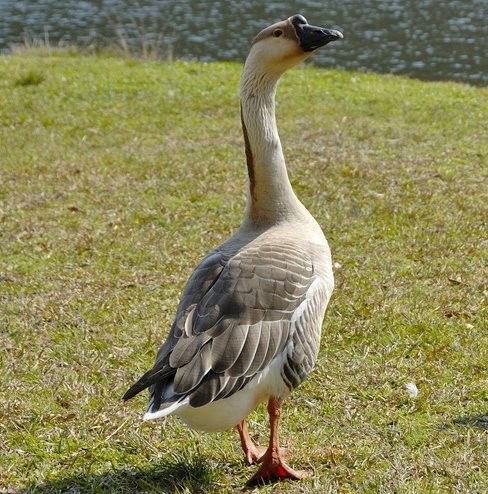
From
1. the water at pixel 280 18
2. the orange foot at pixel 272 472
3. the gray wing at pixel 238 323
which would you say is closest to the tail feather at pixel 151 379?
the gray wing at pixel 238 323

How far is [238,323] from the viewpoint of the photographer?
10.9 feet

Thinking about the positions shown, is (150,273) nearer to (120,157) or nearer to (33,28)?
(120,157)

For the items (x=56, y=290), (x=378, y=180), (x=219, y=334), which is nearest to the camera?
(x=219, y=334)

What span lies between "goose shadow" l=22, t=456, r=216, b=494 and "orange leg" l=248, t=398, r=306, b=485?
0.21 metres

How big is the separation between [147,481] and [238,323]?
84 centimetres

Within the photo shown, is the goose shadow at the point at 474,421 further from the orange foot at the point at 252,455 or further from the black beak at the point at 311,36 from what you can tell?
the black beak at the point at 311,36

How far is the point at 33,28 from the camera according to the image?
24406mm

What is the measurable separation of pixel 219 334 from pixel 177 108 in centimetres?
881

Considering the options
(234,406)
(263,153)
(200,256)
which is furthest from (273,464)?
(200,256)

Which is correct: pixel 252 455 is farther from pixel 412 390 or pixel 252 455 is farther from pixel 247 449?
pixel 412 390

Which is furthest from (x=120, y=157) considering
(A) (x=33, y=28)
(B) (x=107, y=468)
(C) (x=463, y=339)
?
(A) (x=33, y=28)

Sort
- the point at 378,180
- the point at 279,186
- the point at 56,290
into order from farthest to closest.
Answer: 1. the point at 378,180
2. the point at 56,290
3. the point at 279,186

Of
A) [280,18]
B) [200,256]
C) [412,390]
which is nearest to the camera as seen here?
[412,390]

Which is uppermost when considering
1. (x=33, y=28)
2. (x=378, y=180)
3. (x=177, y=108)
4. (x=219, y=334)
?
(x=219, y=334)
